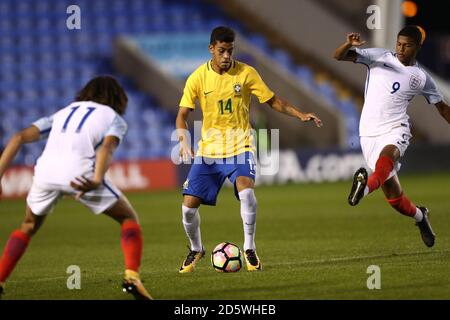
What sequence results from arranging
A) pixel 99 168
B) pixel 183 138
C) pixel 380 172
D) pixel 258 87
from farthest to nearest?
pixel 380 172
pixel 258 87
pixel 183 138
pixel 99 168

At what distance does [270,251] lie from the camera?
1139 centimetres

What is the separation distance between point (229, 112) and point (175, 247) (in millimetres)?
3282

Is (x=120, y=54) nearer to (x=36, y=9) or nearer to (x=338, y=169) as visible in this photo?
(x=36, y=9)

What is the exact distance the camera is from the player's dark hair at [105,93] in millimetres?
7680

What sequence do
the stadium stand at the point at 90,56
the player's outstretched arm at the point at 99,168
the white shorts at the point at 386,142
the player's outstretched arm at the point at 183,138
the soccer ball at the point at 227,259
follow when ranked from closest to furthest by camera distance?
the player's outstretched arm at the point at 99,168, the player's outstretched arm at the point at 183,138, the soccer ball at the point at 227,259, the white shorts at the point at 386,142, the stadium stand at the point at 90,56

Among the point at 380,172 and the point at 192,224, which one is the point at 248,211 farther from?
the point at 380,172

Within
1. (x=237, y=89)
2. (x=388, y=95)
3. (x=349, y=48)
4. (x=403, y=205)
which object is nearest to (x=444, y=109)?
(x=388, y=95)

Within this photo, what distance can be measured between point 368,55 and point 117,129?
396 cm

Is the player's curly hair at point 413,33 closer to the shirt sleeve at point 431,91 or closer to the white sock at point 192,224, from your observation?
the shirt sleeve at point 431,91

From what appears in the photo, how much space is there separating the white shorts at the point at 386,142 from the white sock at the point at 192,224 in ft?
6.79

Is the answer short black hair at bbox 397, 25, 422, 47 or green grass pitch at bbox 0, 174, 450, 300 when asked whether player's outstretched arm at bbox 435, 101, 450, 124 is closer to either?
short black hair at bbox 397, 25, 422, 47

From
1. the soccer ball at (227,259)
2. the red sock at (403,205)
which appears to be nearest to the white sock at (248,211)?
the soccer ball at (227,259)

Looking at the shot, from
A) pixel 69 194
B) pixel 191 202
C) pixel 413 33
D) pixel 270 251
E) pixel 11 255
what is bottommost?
pixel 270 251

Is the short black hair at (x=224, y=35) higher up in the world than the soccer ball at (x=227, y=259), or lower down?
higher up
